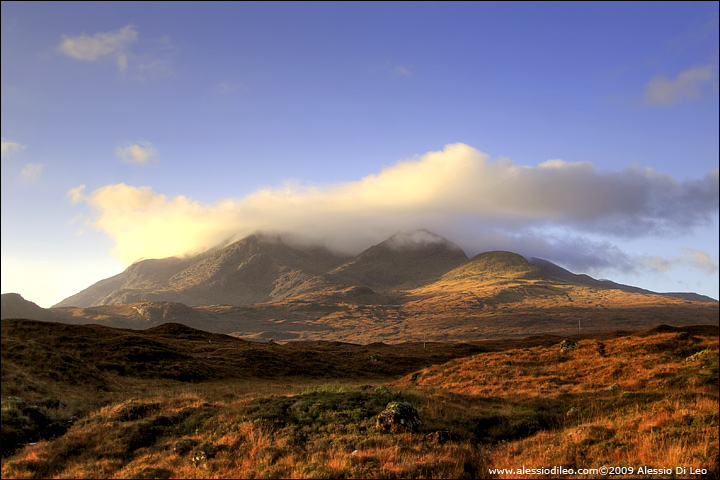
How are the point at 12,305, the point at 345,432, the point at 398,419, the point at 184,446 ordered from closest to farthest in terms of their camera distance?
1. the point at 12,305
2. the point at 184,446
3. the point at 345,432
4. the point at 398,419

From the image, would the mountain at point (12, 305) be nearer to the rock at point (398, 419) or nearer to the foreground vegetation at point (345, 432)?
the foreground vegetation at point (345, 432)

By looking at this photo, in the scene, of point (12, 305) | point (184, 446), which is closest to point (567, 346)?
point (184, 446)

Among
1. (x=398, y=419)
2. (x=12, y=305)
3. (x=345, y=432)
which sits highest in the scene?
(x=12, y=305)

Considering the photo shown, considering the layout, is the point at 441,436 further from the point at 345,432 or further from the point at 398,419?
the point at 345,432

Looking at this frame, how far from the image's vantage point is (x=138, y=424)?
16125mm

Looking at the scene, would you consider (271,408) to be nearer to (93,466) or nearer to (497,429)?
(93,466)

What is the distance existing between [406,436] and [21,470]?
483 inches

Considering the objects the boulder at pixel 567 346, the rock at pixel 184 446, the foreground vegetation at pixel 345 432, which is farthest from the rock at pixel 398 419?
the boulder at pixel 567 346

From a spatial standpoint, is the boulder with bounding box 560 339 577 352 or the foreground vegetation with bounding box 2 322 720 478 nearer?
the foreground vegetation with bounding box 2 322 720 478

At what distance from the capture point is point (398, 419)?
15.0 metres

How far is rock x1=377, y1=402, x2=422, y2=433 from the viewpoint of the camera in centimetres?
1473

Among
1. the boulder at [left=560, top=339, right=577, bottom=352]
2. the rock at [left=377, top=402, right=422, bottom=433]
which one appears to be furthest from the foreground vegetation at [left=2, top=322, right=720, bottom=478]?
the boulder at [left=560, top=339, right=577, bottom=352]

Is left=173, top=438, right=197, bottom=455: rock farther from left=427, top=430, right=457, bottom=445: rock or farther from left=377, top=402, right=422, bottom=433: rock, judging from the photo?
left=427, top=430, right=457, bottom=445: rock

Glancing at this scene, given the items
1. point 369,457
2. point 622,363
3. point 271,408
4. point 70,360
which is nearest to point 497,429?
point 369,457
